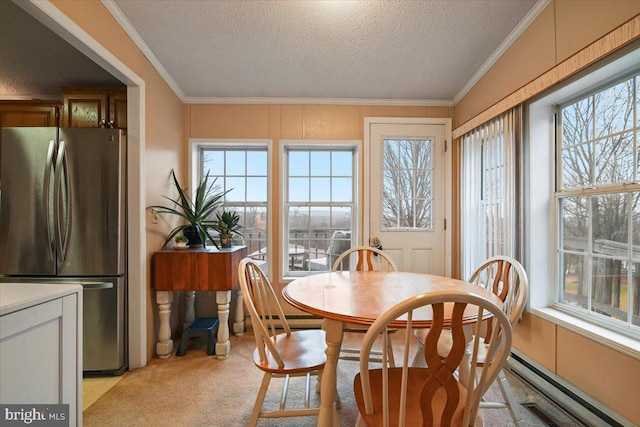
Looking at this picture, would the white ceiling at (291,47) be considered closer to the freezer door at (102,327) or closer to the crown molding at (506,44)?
the crown molding at (506,44)

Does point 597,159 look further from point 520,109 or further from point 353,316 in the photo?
point 353,316

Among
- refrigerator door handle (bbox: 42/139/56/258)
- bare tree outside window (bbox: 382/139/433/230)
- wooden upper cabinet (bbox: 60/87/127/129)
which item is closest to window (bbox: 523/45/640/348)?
bare tree outside window (bbox: 382/139/433/230)

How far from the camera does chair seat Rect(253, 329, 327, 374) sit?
1.34 metres

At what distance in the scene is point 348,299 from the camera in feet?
4.63

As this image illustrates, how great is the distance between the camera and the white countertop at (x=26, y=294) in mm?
1005

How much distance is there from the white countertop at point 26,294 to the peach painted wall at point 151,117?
1.01 m

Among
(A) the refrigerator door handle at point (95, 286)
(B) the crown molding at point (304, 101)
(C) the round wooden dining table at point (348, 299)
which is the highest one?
(B) the crown molding at point (304, 101)

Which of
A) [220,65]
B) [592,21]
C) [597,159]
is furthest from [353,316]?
[220,65]

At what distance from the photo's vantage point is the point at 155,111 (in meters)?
2.46

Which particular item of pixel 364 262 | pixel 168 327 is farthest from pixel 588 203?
pixel 168 327

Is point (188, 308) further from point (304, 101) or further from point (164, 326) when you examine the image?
point (304, 101)

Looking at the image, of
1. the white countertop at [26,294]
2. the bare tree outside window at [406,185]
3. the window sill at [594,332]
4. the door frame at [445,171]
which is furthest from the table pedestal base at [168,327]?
the window sill at [594,332]

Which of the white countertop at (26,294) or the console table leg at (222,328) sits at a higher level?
the white countertop at (26,294)

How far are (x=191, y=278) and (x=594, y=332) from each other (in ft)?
8.71
